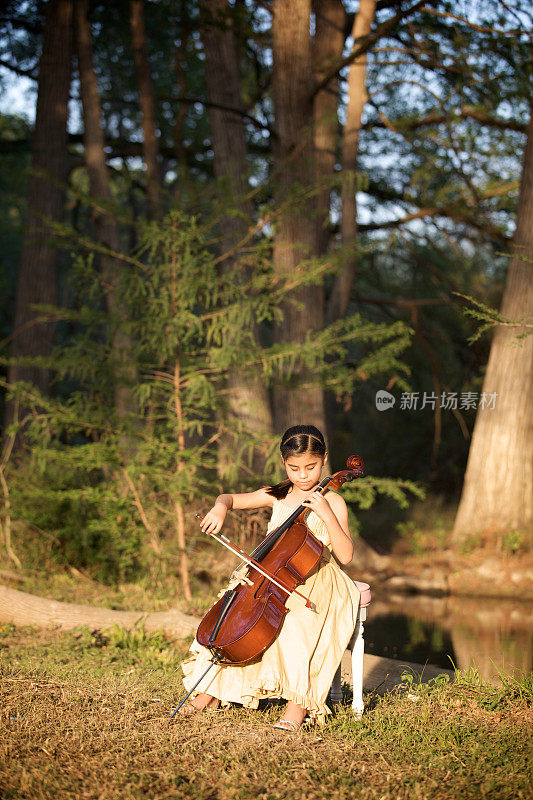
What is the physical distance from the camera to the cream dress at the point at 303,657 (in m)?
3.58

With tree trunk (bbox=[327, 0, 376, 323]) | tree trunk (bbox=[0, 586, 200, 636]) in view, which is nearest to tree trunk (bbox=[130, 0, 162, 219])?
tree trunk (bbox=[327, 0, 376, 323])

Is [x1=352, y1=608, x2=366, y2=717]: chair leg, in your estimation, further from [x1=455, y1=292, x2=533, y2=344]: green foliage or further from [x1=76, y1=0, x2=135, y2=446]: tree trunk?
[x1=76, y1=0, x2=135, y2=446]: tree trunk

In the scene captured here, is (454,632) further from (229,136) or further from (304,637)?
(229,136)

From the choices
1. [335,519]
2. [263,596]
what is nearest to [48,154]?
[335,519]

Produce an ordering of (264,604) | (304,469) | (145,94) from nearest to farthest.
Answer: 1. (264,604)
2. (304,469)
3. (145,94)

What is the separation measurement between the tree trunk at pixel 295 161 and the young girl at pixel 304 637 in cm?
439

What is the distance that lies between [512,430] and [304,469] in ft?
20.4

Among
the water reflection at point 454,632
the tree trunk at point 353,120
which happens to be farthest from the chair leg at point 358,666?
the tree trunk at point 353,120

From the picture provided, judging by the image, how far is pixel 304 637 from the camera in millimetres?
3607

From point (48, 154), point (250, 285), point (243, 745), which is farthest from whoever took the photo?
point (48, 154)

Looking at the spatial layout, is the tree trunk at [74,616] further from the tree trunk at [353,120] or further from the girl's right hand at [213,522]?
the tree trunk at [353,120]

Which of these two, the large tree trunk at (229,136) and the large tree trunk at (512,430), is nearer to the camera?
the large tree trunk at (229,136)

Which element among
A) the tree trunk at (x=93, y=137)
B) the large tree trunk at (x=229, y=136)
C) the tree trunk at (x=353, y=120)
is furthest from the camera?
the tree trunk at (x=353, y=120)

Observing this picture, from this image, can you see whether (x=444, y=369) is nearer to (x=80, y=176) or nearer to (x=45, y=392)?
(x=45, y=392)
